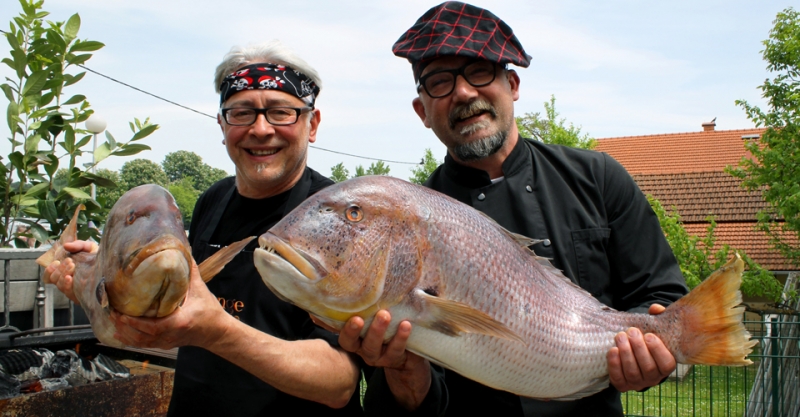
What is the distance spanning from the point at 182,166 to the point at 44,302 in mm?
98011

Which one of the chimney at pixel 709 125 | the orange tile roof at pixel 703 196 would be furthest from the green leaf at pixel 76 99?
the chimney at pixel 709 125

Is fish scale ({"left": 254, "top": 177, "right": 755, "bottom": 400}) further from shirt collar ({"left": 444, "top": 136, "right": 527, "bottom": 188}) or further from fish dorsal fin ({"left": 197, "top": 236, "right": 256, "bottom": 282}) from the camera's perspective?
shirt collar ({"left": 444, "top": 136, "right": 527, "bottom": 188})

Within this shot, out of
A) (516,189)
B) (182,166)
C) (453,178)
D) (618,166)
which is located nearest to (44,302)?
(453,178)

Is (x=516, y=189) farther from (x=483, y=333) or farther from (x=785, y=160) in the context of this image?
(x=785, y=160)

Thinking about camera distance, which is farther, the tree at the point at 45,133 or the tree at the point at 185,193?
the tree at the point at 185,193

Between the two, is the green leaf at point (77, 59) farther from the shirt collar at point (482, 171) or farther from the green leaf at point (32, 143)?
the shirt collar at point (482, 171)

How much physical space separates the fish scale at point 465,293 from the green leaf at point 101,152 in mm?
3019

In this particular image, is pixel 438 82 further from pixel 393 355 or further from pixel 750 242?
pixel 750 242

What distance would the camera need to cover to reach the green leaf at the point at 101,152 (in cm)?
449

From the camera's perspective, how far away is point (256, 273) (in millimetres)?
2768

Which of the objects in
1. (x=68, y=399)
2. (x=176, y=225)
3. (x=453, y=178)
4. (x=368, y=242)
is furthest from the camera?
(x=68, y=399)

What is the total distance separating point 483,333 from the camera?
2.12 m

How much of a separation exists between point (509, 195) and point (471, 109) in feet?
1.47

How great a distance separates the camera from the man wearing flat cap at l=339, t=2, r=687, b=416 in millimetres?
2730
